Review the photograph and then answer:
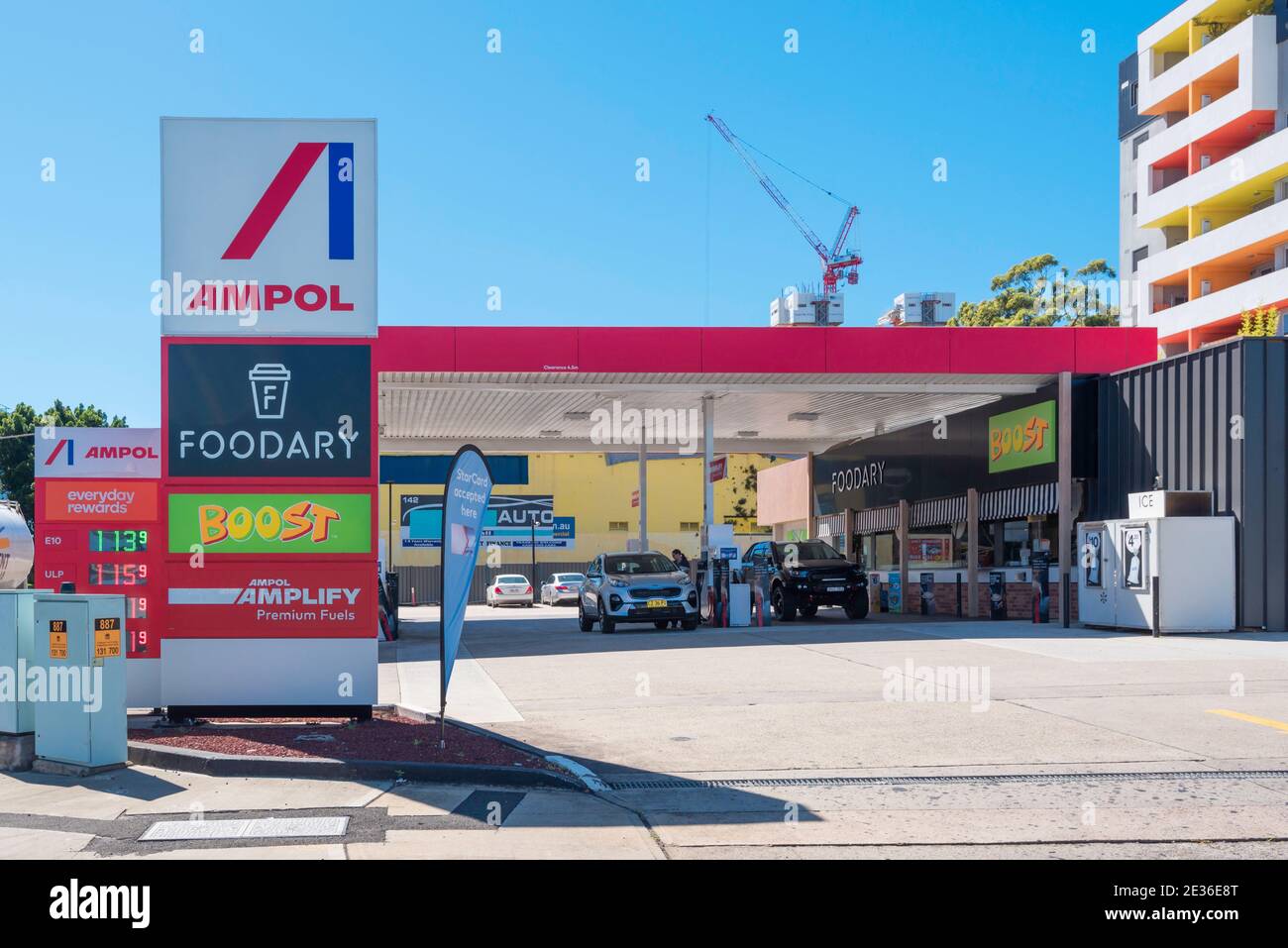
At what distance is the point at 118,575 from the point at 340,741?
3586 millimetres

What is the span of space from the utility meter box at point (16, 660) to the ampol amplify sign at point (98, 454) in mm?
3089

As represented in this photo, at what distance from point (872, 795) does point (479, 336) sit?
16778 mm

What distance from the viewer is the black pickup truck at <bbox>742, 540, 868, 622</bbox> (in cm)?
2683

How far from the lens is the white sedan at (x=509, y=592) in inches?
1903

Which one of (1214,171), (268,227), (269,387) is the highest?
(1214,171)

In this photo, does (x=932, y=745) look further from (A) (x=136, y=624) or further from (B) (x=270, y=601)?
(A) (x=136, y=624)

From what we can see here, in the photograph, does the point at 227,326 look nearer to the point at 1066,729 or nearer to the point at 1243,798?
the point at 1066,729

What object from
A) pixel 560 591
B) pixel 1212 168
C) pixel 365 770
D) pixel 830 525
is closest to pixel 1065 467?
pixel 830 525

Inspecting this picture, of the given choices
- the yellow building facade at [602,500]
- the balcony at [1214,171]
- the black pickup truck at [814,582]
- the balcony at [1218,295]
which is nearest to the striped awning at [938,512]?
the black pickup truck at [814,582]

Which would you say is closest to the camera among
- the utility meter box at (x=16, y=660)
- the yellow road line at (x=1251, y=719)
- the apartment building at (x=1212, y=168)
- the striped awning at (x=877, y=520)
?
the utility meter box at (x=16, y=660)

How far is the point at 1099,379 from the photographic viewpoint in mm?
24016

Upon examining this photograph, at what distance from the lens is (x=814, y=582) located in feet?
88.1

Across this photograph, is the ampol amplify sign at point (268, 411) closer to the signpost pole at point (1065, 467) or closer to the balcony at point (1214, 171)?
the signpost pole at point (1065, 467)

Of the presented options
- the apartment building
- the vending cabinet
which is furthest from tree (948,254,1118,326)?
the vending cabinet
